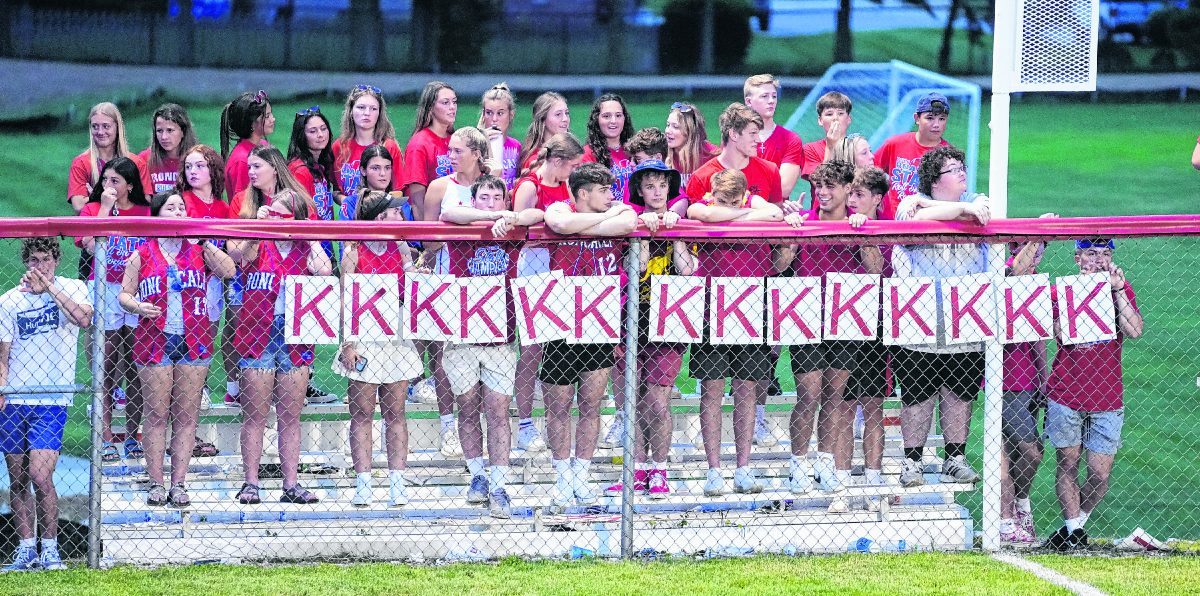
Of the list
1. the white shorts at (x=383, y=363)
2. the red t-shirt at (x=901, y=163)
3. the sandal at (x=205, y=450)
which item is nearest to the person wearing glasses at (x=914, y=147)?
the red t-shirt at (x=901, y=163)

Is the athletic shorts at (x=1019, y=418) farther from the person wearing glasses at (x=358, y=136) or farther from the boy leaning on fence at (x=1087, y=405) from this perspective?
the person wearing glasses at (x=358, y=136)

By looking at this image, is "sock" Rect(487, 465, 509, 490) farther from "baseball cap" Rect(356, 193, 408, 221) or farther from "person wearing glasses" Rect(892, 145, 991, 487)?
"person wearing glasses" Rect(892, 145, 991, 487)

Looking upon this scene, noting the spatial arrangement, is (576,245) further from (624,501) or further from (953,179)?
(953,179)

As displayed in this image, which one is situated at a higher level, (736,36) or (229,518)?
(736,36)

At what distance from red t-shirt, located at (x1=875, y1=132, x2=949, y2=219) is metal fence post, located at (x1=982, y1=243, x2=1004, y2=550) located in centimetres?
131

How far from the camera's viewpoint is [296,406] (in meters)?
6.04

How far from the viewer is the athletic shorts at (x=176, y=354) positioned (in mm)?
5996

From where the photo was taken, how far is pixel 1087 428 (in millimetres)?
6176

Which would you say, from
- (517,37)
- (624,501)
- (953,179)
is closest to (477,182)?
(624,501)

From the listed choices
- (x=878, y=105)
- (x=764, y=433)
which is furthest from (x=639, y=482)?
(x=878, y=105)

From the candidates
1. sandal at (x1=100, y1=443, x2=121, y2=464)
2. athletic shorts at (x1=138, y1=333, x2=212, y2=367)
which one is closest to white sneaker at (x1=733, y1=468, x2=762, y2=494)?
athletic shorts at (x1=138, y1=333, x2=212, y2=367)

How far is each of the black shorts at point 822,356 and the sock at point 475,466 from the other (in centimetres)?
146

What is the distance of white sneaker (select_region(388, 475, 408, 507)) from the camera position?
6.02 m

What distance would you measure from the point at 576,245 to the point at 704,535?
1370 millimetres
